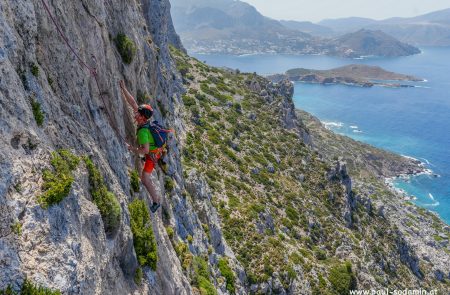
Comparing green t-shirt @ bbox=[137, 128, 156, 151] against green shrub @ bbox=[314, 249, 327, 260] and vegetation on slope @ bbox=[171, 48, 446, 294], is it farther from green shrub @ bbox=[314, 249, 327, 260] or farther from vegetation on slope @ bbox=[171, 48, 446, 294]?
green shrub @ bbox=[314, 249, 327, 260]

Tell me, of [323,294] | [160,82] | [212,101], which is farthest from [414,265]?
[160,82]

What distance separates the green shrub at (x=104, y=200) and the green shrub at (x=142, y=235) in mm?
2199

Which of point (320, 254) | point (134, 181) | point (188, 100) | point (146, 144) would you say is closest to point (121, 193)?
point (134, 181)

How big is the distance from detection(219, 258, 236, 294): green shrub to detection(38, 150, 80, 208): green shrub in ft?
82.6

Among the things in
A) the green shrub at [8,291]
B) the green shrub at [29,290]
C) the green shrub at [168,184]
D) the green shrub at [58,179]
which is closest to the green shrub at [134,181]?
the green shrub at [58,179]

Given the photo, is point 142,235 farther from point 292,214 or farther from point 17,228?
point 292,214

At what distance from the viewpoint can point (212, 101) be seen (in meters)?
75.6

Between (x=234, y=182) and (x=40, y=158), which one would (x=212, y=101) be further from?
(x=40, y=158)

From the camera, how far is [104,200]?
12.1 metres

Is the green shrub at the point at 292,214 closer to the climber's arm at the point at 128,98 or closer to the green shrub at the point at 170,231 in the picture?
the green shrub at the point at 170,231

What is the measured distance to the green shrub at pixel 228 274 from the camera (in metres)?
32.8

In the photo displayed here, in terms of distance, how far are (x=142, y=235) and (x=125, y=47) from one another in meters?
9.57

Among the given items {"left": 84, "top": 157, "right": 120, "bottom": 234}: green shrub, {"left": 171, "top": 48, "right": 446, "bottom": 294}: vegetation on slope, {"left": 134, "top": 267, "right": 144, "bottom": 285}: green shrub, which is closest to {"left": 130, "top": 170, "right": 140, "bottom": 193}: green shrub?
{"left": 84, "top": 157, "right": 120, "bottom": 234}: green shrub

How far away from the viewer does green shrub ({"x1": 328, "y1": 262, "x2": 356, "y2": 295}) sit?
144 feet
